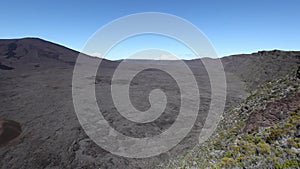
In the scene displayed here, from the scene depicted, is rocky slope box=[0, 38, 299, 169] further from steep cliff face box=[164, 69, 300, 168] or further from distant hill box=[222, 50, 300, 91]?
distant hill box=[222, 50, 300, 91]

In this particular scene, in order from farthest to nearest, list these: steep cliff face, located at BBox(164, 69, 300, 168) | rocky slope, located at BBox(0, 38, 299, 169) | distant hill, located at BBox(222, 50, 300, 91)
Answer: distant hill, located at BBox(222, 50, 300, 91) → rocky slope, located at BBox(0, 38, 299, 169) → steep cliff face, located at BBox(164, 69, 300, 168)

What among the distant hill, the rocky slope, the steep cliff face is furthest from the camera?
the distant hill

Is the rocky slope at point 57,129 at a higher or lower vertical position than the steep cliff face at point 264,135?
lower

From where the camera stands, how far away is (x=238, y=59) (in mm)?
82438

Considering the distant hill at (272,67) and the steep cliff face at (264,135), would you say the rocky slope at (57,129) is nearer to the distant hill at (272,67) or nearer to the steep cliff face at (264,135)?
the steep cliff face at (264,135)

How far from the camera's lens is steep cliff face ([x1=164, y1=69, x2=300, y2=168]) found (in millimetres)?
5617

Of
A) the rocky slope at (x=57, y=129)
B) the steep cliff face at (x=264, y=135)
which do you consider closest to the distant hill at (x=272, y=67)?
the rocky slope at (x=57, y=129)

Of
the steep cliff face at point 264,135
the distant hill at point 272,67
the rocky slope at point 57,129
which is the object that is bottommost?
the rocky slope at point 57,129

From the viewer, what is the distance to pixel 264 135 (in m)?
6.66

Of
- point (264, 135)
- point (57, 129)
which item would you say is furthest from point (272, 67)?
point (264, 135)

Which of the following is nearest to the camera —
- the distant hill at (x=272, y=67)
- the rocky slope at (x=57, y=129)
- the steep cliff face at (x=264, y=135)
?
the steep cliff face at (x=264, y=135)

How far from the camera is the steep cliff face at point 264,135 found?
221 inches

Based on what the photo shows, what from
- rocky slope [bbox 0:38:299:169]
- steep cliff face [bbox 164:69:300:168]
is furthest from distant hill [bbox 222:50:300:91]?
steep cliff face [bbox 164:69:300:168]

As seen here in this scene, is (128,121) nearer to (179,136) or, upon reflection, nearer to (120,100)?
(179,136)
